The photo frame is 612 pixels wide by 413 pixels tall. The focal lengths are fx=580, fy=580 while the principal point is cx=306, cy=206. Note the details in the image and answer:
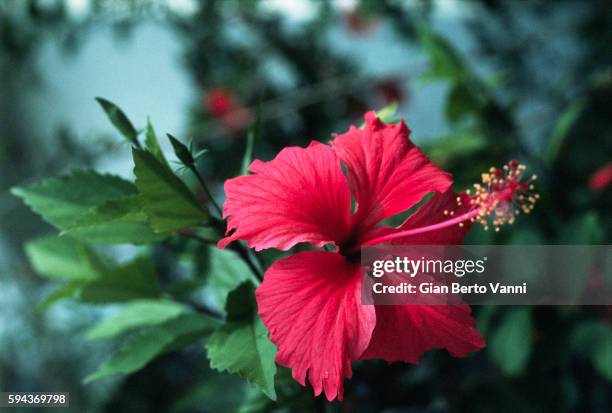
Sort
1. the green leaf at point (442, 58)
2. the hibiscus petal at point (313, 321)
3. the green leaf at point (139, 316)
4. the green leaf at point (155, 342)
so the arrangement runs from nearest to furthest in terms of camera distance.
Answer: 1. the hibiscus petal at point (313, 321)
2. the green leaf at point (155, 342)
3. the green leaf at point (139, 316)
4. the green leaf at point (442, 58)

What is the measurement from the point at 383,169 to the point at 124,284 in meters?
0.29

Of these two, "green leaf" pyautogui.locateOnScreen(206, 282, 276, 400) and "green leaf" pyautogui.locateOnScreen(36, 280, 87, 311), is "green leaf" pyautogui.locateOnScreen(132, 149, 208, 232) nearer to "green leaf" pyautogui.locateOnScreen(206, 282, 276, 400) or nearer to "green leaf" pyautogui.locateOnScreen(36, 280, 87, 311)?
"green leaf" pyautogui.locateOnScreen(206, 282, 276, 400)

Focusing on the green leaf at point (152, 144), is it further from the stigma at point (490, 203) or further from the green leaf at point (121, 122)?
the stigma at point (490, 203)

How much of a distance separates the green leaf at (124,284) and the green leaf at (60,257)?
3.6 inches

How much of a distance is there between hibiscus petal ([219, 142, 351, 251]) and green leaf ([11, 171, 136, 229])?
15 centimetres

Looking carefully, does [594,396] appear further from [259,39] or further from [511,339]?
[259,39]

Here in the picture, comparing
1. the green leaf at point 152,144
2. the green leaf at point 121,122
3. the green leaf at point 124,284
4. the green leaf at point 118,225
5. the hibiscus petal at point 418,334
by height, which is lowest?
the green leaf at point 124,284

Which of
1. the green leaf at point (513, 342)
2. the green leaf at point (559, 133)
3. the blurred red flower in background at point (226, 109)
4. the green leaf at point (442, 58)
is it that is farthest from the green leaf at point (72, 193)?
the blurred red flower in background at point (226, 109)

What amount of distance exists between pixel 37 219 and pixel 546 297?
1.48 metres

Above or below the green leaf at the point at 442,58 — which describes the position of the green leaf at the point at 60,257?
below

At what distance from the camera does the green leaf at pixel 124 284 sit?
1.77 ft

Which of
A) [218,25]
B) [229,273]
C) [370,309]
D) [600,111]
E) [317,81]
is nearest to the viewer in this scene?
[370,309]

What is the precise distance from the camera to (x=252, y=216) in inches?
14.3

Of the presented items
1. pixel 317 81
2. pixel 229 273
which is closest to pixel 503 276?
pixel 229 273
